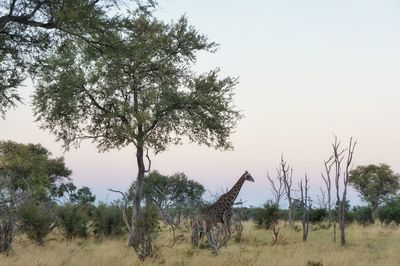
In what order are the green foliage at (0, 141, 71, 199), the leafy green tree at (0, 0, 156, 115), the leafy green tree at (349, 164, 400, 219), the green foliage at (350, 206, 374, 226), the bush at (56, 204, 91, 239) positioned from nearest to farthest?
the leafy green tree at (0, 0, 156, 115) → the bush at (56, 204, 91, 239) → the green foliage at (0, 141, 71, 199) → the green foliage at (350, 206, 374, 226) → the leafy green tree at (349, 164, 400, 219)

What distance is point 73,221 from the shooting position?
22.4 meters

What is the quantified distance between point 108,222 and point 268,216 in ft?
31.9

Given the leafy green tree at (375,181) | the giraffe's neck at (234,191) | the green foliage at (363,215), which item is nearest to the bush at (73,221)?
the giraffe's neck at (234,191)

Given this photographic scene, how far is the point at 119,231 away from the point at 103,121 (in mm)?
6166

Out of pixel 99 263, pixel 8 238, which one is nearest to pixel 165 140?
pixel 8 238

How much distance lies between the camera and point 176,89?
2102 cm

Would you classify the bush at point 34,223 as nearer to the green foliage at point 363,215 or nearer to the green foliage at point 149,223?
the green foliage at point 149,223

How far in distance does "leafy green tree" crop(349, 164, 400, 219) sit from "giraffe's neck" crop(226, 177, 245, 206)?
120ft

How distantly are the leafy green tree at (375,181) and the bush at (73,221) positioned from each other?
36.2 meters

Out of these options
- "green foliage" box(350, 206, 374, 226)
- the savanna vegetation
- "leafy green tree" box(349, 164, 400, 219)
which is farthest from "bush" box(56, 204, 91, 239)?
"leafy green tree" box(349, 164, 400, 219)

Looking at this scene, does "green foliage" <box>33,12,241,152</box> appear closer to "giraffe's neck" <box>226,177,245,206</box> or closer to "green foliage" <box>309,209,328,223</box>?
"giraffe's neck" <box>226,177,245,206</box>

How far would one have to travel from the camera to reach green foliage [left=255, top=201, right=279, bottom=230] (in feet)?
93.6

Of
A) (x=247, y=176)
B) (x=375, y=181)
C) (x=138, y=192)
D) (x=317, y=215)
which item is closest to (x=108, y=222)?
(x=138, y=192)

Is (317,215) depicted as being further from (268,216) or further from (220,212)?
(220,212)
